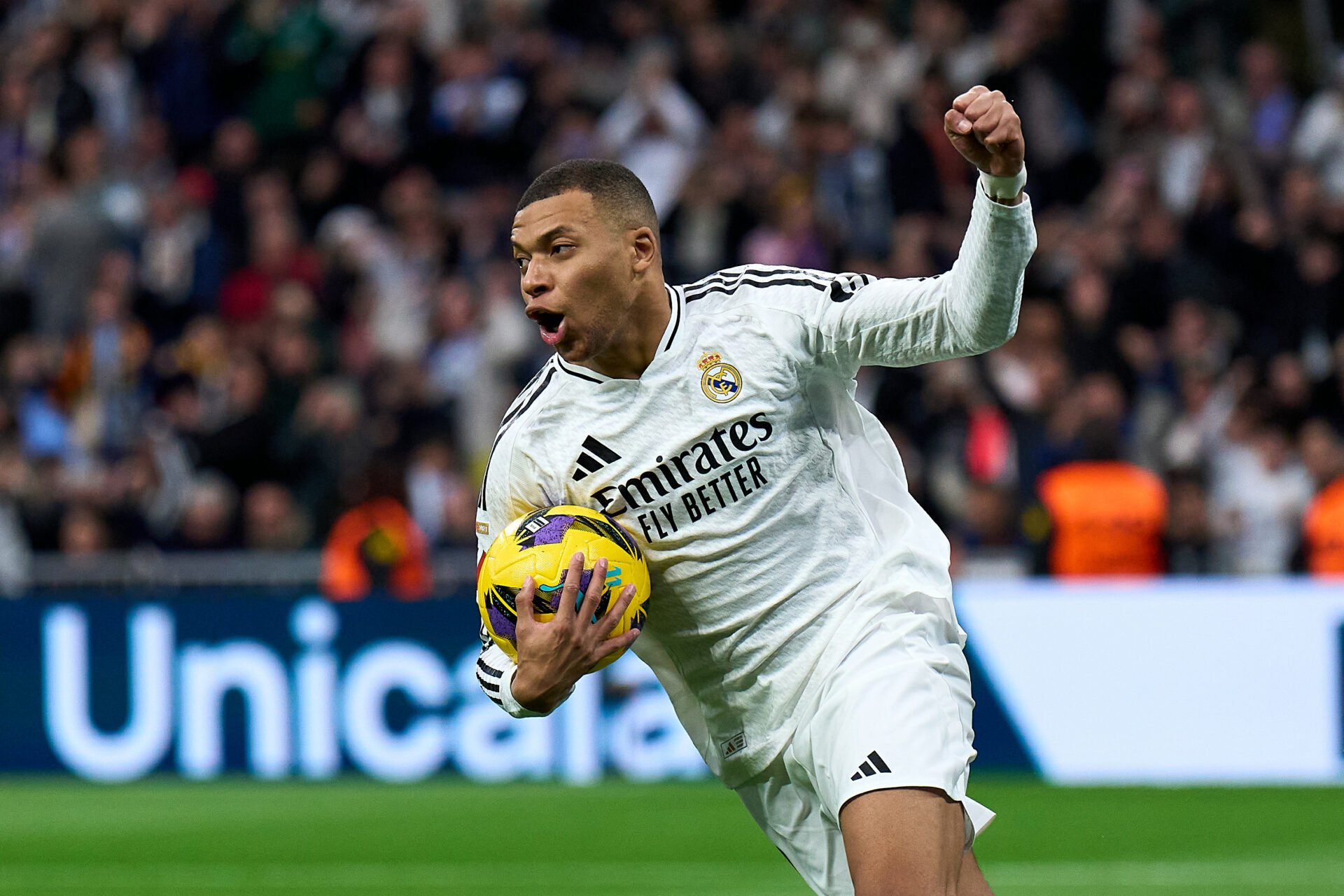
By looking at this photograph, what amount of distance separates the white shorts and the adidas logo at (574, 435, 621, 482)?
2.35ft

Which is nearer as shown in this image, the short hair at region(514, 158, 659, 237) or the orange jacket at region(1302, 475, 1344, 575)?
the short hair at region(514, 158, 659, 237)

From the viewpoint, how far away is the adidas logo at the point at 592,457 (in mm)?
4676

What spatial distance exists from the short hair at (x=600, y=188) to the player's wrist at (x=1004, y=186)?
81 centimetres

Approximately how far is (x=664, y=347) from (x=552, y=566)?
648mm

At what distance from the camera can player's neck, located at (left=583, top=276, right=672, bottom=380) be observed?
15.4ft

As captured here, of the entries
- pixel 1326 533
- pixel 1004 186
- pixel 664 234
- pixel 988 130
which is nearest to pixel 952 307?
pixel 1004 186

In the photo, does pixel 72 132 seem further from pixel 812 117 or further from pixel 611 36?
pixel 812 117

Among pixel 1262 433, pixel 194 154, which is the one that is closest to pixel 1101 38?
pixel 1262 433

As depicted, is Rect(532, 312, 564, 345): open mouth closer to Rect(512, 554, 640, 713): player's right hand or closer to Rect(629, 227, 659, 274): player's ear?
Rect(629, 227, 659, 274): player's ear

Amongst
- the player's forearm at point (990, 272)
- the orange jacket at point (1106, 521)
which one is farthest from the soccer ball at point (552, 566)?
the orange jacket at point (1106, 521)

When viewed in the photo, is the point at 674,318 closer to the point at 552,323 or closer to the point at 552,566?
the point at 552,323

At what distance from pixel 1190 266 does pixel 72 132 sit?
841cm

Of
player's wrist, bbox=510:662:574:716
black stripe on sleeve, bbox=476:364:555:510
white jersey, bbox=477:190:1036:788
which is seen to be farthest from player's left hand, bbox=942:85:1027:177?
player's wrist, bbox=510:662:574:716

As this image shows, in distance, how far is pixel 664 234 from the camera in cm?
1420
